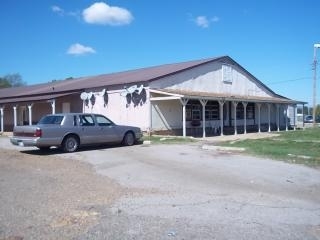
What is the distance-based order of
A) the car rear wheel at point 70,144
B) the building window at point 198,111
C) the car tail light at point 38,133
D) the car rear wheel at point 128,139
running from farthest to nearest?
1. the building window at point 198,111
2. the car rear wheel at point 128,139
3. the car rear wheel at point 70,144
4. the car tail light at point 38,133

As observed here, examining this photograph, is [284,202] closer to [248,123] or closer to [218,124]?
[218,124]

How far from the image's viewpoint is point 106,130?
1739 cm

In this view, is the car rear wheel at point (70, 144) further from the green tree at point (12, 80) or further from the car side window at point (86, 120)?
the green tree at point (12, 80)

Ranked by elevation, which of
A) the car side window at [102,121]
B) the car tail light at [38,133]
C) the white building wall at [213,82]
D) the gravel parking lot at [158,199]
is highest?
the white building wall at [213,82]

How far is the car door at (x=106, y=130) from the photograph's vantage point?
56.7ft

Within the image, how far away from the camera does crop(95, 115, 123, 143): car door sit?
17281 mm

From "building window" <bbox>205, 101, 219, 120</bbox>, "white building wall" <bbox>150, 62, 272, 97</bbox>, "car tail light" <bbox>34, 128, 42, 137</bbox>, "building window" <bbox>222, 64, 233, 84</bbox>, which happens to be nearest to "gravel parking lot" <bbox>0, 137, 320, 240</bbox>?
"car tail light" <bbox>34, 128, 42, 137</bbox>

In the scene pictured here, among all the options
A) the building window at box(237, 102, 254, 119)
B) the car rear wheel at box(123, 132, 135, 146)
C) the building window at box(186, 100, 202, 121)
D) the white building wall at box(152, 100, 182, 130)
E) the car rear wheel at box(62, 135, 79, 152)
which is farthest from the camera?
the building window at box(237, 102, 254, 119)

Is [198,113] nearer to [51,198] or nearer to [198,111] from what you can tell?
[198,111]

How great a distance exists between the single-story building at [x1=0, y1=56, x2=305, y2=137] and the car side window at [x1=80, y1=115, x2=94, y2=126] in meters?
7.35

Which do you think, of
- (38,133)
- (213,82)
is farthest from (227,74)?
(38,133)

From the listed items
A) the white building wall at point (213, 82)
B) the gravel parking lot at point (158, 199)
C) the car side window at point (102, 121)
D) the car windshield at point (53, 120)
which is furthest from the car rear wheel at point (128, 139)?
the white building wall at point (213, 82)

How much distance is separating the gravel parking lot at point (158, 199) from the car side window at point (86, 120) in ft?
10.7

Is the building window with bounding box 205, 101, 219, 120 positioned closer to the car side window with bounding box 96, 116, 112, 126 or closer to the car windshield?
the car side window with bounding box 96, 116, 112, 126
